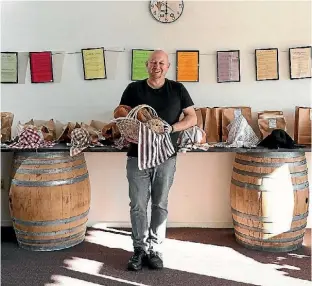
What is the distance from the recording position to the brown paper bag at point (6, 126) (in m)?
3.48

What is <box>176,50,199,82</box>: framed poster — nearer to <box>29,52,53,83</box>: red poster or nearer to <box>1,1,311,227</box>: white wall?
<box>1,1,311,227</box>: white wall

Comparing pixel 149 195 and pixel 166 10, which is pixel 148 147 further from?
pixel 166 10

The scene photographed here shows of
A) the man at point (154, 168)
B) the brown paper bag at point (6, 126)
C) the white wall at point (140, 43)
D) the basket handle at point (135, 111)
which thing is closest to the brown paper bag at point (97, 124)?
the white wall at point (140, 43)

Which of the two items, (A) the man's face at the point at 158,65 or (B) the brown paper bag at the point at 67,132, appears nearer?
(A) the man's face at the point at 158,65

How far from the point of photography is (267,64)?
11.9 ft

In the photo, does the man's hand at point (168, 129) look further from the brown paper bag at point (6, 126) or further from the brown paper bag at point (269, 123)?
the brown paper bag at point (6, 126)

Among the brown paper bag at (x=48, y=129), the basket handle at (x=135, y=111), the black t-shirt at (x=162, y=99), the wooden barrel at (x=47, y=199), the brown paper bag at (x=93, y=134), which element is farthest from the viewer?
the brown paper bag at (x=48, y=129)

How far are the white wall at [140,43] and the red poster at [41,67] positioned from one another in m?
0.05

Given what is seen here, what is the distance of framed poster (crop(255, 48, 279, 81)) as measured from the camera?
363 cm

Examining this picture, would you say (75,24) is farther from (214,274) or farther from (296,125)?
(214,274)

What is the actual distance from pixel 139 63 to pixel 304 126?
146 centimetres

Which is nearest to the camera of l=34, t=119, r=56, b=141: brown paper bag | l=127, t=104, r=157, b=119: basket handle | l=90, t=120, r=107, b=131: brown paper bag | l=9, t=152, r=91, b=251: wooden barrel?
l=127, t=104, r=157, b=119: basket handle

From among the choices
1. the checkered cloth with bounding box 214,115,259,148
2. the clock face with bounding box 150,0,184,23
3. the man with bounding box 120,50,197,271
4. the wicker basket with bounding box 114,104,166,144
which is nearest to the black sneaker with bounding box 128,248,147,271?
the man with bounding box 120,50,197,271

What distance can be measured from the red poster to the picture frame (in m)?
0.71
